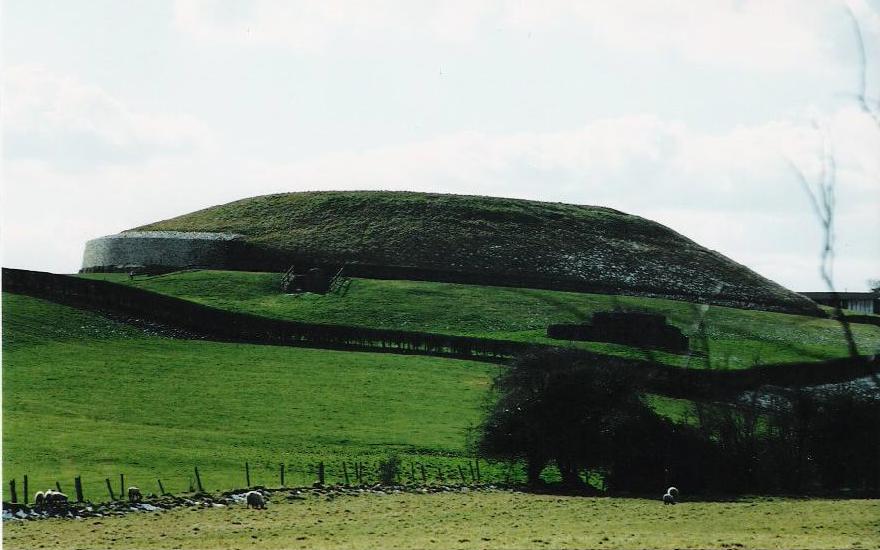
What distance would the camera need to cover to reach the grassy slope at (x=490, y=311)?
269ft

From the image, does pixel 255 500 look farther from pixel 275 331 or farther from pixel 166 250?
pixel 166 250

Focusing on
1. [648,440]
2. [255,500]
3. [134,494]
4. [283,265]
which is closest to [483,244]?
[283,265]

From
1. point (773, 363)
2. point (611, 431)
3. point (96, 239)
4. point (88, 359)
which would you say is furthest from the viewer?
point (96, 239)

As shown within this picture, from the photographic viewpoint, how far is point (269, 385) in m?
60.6

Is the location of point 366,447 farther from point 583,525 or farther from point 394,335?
point 394,335

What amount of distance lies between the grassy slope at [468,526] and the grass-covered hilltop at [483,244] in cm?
7714

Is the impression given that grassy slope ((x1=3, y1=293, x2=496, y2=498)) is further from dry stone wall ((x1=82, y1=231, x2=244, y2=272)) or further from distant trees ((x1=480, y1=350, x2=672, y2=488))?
dry stone wall ((x1=82, y1=231, x2=244, y2=272))

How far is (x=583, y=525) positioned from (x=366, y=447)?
2025cm

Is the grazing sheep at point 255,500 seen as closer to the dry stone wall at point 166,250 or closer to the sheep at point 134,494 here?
the sheep at point 134,494

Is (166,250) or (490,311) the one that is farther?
(166,250)

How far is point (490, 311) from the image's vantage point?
91000 mm

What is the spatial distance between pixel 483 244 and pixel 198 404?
234 feet

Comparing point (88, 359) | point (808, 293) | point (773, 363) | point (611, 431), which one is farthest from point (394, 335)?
point (808, 293)

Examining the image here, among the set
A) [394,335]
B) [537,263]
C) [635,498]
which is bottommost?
[635,498]
